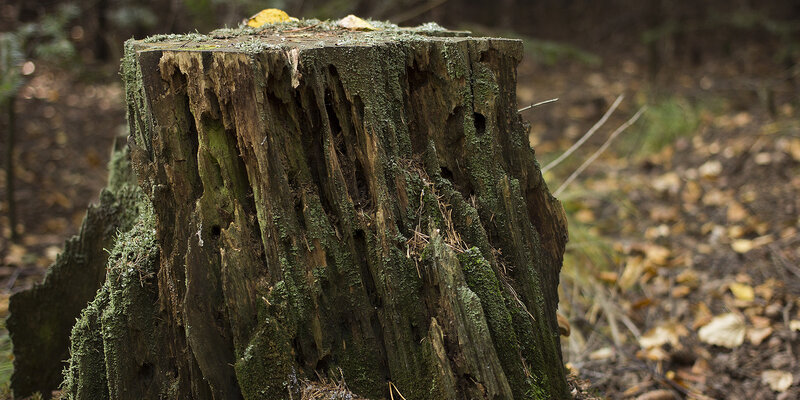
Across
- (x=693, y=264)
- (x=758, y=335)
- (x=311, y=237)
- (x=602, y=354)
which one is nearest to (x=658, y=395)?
(x=602, y=354)

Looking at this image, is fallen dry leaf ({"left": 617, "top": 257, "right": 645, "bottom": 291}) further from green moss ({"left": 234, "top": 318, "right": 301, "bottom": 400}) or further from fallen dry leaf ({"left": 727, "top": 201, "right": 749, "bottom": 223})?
green moss ({"left": 234, "top": 318, "right": 301, "bottom": 400})

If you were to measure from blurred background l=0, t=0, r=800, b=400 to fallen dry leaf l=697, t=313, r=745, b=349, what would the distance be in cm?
1

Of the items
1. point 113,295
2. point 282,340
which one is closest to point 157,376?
point 113,295

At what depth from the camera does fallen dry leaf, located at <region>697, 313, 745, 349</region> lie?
2.97 m

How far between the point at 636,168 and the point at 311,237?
15.6ft

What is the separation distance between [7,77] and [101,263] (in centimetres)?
162

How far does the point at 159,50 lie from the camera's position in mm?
1742

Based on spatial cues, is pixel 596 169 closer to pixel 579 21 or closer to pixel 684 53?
pixel 684 53

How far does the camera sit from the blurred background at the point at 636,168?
119 inches

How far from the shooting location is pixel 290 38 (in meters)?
2.00

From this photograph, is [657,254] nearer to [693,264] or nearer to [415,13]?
[693,264]

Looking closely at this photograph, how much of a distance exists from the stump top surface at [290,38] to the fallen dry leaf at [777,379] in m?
2.03

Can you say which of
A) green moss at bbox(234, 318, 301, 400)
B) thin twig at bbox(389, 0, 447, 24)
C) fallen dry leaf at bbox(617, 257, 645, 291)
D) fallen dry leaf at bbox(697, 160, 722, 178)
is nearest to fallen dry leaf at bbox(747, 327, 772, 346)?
fallen dry leaf at bbox(617, 257, 645, 291)

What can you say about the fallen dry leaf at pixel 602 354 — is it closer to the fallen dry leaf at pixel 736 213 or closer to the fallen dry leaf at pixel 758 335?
the fallen dry leaf at pixel 758 335
